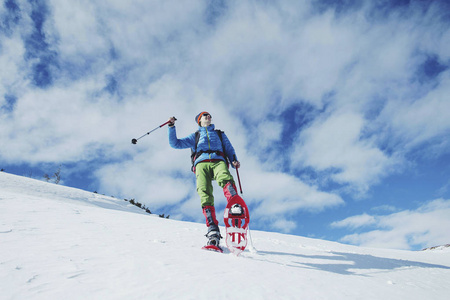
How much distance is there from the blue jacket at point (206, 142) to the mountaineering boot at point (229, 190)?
0.59 metres

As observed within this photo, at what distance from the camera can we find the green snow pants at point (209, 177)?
370cm

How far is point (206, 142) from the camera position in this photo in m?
4.21

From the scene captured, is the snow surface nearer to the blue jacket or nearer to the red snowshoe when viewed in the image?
the red snowshoe

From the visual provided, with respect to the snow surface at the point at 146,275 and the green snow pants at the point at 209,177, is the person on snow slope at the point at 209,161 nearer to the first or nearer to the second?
the green snow pants at the point at 209,177

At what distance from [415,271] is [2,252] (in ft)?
14.7

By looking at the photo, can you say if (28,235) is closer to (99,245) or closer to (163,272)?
(99,245)

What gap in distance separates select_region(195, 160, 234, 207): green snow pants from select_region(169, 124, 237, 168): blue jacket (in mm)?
139

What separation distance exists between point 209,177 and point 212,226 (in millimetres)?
820

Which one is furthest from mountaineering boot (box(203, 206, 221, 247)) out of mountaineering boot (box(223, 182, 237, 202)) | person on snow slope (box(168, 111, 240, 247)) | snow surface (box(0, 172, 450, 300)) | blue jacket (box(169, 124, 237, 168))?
blue jacket (box(169, 124, 237, 168))

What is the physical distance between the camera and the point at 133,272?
1.82 m

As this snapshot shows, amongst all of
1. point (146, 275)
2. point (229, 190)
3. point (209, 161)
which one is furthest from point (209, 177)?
point (146, 275)

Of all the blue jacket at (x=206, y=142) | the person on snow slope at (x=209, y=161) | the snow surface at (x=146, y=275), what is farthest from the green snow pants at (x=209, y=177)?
the snow surface at (x=146, y=275)

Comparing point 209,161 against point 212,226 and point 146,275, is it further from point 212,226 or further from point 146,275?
point 146,275

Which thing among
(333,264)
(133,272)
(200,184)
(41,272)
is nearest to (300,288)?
(133,272)
